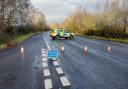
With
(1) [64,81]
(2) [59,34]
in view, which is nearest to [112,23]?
(2) [59,34]

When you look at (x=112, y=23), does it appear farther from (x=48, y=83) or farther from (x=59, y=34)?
(x=48, y=83)

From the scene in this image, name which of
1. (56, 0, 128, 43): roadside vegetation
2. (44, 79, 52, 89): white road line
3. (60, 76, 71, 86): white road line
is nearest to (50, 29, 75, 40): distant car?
(56, 0, 128, 43): roadside vegetation

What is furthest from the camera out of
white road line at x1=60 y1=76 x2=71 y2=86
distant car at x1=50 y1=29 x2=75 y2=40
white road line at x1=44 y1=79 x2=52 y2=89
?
distant car at x1=50 y1=29 x2=75 y2=40

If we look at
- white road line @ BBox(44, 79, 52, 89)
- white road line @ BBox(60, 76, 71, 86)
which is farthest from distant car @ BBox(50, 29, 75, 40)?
white road line @ BBox(44, 79, 52, 89)

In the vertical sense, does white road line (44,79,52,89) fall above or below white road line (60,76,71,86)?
above

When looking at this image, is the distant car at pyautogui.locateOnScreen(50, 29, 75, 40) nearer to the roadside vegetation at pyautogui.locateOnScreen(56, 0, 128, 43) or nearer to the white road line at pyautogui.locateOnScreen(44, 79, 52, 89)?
the roadside vegetation at pyautogui.locateOnScreen(56, 0, 128, 43)

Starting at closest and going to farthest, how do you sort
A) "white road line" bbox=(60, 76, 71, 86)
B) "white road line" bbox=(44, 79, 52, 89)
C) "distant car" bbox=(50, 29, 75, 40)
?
"white road line" bbox=(44, 79, 52, 89) → "white road line" bbox=(60, 76, 71, 86) → "distant car" bbox=(50, 29, 75, 40)

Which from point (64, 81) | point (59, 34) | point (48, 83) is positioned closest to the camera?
point (48, 83)

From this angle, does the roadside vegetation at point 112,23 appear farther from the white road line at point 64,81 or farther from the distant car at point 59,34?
the white road line at point 64,81

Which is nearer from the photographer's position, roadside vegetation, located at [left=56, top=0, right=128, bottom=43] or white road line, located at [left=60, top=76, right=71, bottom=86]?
white road line, located at [left=60, top=76, right=71, bottom=86]

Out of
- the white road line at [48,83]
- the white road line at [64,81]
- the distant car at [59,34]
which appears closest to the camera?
the white road line at [48,83]

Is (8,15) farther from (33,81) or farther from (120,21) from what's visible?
(33,81)

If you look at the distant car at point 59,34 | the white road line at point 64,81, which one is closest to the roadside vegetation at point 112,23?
the distant car at point 59,34

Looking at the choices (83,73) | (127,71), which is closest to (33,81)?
(83,73)
